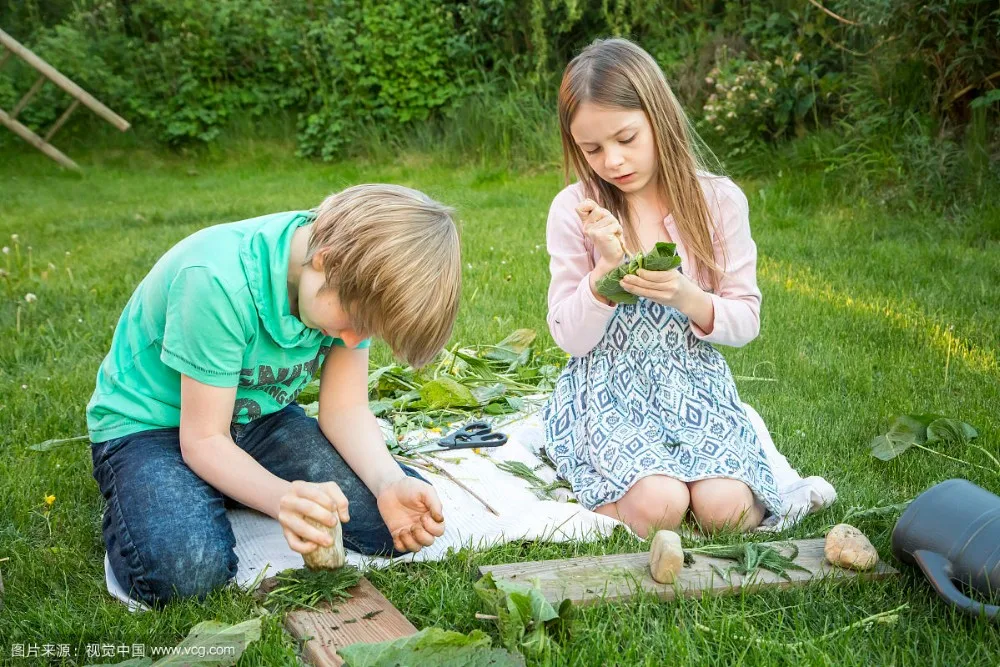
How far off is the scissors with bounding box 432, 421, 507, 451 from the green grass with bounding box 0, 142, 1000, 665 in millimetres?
706

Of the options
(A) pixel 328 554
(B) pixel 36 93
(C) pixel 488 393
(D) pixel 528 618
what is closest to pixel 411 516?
(A) pixel 328 554

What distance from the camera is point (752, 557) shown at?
2.06m

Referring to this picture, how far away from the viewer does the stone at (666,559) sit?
1948 millimetres

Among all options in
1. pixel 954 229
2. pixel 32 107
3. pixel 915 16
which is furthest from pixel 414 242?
pixel 32 107

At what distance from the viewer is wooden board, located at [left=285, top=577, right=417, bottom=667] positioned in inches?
69.9

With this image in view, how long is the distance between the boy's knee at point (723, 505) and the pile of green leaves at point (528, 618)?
69cm

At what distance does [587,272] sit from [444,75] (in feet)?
22.4

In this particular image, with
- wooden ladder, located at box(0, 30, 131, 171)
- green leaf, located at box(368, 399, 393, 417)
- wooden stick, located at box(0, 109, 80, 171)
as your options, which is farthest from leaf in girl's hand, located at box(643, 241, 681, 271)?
wooden stick, located at box(0, 109, 80, 171)

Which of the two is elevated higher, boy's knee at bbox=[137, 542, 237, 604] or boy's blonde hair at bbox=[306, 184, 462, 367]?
boy's blonde hair at bbox=[306, 184, 462, 367]

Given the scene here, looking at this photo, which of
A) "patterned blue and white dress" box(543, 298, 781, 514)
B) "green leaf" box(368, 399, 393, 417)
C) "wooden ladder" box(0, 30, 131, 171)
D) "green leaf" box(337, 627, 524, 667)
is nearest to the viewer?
"green leaf" box(337, 627, 524, 667)

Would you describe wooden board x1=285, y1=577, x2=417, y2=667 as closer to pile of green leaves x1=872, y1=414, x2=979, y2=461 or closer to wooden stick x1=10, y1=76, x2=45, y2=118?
pile of green leaves x1=872, y1=414, x2=979, y2=461

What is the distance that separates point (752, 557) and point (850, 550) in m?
0.20

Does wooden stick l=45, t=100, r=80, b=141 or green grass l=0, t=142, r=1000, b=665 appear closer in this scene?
green grass l=0, t=142, r=1000, b=665

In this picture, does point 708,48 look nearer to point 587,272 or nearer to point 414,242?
point 587,272
